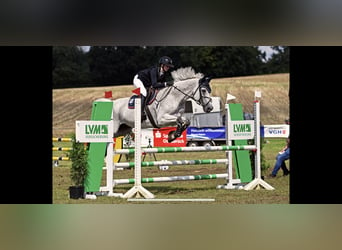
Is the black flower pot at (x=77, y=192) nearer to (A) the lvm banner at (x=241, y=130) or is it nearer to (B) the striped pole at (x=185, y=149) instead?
(B) the striped pole at (x=185, y=149)

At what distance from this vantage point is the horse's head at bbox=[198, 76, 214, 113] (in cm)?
650

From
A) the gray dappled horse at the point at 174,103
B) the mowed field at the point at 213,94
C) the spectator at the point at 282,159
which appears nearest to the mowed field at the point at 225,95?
the mowed field at the point at 213,94

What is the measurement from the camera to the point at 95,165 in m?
6.18

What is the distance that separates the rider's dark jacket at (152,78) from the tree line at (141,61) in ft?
0.95

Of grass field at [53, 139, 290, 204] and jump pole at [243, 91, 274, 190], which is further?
jump pole at [243, 91, 274, 190]

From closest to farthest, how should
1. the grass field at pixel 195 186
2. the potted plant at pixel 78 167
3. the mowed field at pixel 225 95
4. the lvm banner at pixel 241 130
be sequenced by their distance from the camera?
1. the potted plant at pixel 78 167
2. the grass field at pixel 195 186
3. the lvm banner at pixel 241 130
4. the mowed field at pixel 225 95

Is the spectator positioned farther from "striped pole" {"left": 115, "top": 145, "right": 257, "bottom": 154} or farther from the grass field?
"striped pole" {"left": 115, "top": 145, "right": 257, "bottom": 154}

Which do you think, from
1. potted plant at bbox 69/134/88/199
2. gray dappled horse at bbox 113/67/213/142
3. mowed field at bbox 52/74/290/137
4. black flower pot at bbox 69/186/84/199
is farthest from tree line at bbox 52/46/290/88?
black flower pot at bbox 69/186/84/199

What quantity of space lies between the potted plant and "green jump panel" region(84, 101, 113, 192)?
5 cm

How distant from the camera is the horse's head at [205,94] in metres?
6.50
